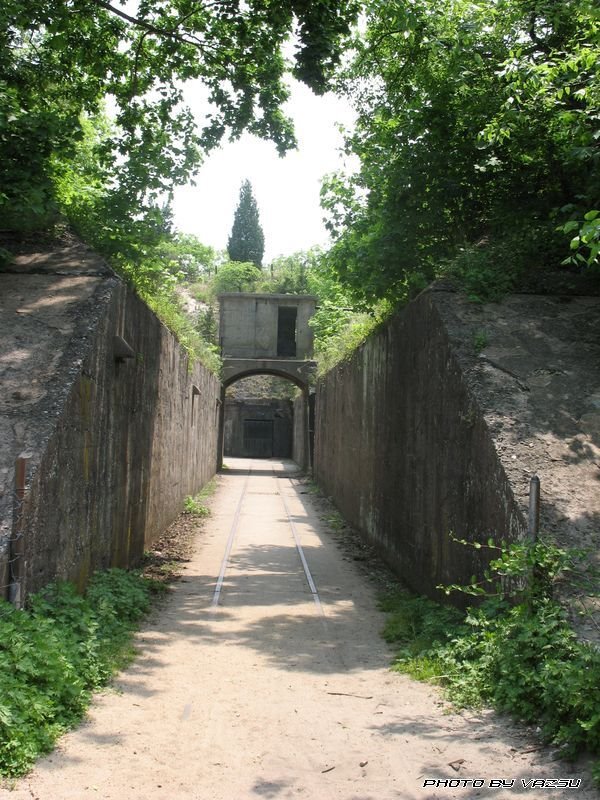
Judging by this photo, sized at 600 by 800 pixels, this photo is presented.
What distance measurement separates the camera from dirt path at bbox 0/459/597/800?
13.0 ft

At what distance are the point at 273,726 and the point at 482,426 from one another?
3067 millimetres

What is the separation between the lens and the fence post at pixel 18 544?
16.8 ft

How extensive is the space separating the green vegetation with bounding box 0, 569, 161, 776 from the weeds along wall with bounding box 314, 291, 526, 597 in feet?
10.1

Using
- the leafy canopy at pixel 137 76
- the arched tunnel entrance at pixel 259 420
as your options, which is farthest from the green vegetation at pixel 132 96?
the arched tunnel entrance at pixel 259 420

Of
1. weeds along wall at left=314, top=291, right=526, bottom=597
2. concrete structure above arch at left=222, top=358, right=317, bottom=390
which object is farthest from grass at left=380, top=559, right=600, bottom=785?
concrete structure above arch at left=222, top=358, right=317, bottom=390

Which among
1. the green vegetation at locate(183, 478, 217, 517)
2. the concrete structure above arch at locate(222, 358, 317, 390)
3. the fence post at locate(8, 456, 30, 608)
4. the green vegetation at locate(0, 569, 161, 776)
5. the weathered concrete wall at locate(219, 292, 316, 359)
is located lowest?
the green vegetation at locate(183, 478, 217, 517)

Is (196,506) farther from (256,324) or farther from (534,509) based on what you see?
(256,324)

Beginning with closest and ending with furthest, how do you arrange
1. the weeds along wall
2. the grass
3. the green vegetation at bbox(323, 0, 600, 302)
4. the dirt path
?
the dirt path < the grass < the weeds along wall < the green vegetation at bbox(323, 0, 600, 302)

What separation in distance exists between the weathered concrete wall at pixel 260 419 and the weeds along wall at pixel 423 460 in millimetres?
31891

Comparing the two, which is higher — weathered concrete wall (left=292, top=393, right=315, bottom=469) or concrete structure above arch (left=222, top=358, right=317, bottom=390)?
concrete structure above arch (left=222, top=358, right=317, bottom=390)

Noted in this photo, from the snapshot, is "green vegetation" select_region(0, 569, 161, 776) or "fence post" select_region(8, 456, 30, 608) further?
"fence post" select_region(8, 456, 30, 608)

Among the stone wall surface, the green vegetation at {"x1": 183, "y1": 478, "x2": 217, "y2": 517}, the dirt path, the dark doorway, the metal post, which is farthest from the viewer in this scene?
the dark doorway

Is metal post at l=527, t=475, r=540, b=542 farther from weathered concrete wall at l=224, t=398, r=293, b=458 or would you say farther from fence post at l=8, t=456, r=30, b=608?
weathered concrete wall at l=224, t=398, r=293, b=458

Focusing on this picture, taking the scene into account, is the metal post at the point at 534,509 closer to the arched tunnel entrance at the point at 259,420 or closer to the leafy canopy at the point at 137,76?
the leafy canopy at the point at 137,76
